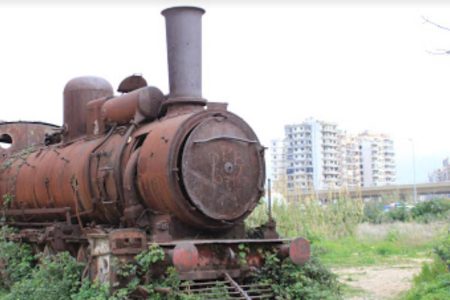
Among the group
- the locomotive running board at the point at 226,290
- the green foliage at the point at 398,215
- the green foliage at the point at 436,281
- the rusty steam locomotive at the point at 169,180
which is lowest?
the green foliage at the point at 436,281

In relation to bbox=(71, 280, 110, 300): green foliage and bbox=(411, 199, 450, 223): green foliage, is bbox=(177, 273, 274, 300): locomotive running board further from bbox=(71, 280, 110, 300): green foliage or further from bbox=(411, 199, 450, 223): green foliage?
bbox=(411, 199, 450, 223): green foliage

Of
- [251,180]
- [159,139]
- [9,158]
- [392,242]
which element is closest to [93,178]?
[159,139]

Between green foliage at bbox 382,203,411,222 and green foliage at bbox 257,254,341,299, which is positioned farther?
green foliage at bbox 382,203,411,222

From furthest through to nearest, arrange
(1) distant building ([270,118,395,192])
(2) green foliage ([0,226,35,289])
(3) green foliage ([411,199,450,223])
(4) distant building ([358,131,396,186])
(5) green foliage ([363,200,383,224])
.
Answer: (4) distant building ([358,131,396,186]), (1) distant building ([270,118,395,192]), (5) green foliage ([363,200,383,224]), (3) green foliage ([411,199,450,223]), (2) green foliage ([0,226,35,289])

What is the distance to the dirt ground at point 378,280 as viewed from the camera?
11023 millimetres

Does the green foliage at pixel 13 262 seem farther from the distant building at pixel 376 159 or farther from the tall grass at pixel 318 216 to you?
the distant building at pixel 376 159

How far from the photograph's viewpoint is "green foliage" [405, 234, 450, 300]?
8883 mm

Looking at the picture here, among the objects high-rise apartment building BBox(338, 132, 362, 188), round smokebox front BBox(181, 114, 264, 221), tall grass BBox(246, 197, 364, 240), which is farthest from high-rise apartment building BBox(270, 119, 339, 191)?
round smokebox front BBox(181, 114, 264, 221)

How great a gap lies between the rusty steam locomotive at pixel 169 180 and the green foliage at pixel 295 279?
0.18 meters

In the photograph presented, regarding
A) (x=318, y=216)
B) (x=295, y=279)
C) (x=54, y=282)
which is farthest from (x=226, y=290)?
(x=318, y=216)

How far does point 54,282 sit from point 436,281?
5538mm

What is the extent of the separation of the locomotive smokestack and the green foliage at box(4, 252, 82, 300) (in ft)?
9.01

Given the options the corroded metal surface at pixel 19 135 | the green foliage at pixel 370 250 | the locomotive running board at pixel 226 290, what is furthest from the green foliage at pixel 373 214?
the locomotive running board at pixel 226 290

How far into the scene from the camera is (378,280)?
1287 cm
